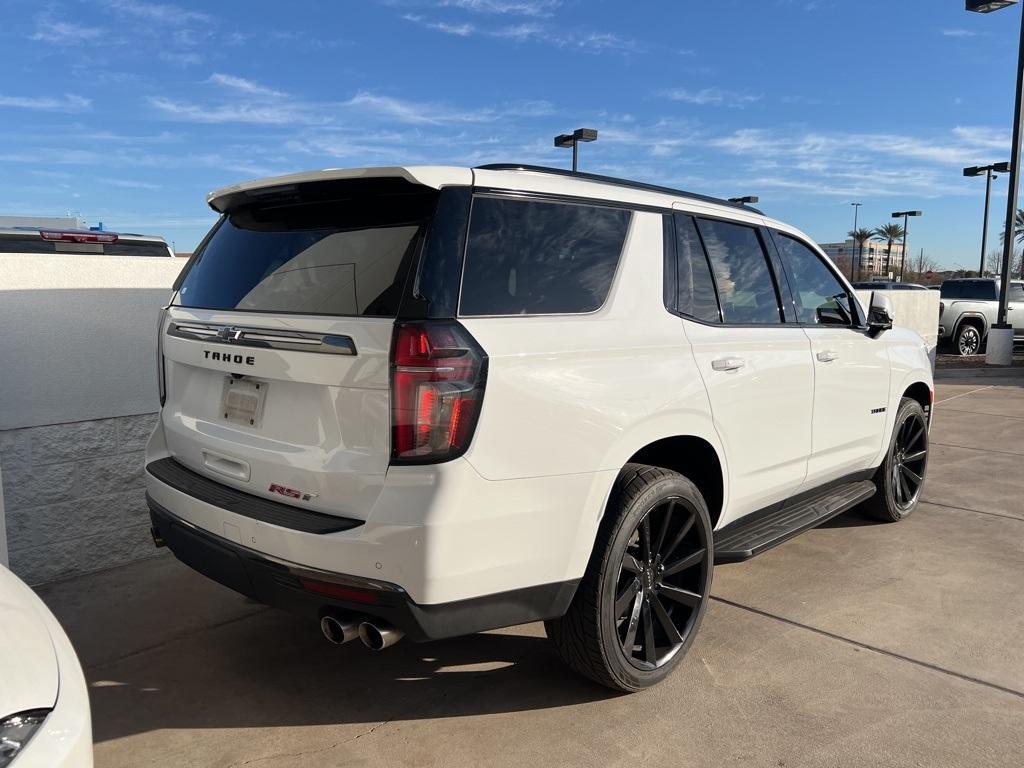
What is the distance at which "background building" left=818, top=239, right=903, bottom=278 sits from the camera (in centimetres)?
7738

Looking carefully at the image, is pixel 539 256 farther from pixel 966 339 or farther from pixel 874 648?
pixel 966 339

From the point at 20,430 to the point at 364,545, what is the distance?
2671 mm

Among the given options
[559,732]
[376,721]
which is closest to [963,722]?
A: [559,732]

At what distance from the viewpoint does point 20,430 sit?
4.06m

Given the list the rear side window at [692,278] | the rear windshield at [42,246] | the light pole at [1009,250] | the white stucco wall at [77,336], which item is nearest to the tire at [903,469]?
the rear side window at [692,278]

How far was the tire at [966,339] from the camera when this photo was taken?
1791cm

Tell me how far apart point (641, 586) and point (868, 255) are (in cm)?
9550

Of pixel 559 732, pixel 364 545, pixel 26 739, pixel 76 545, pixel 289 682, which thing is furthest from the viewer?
pixel 76 545

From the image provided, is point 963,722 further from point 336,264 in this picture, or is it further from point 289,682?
point 336,264

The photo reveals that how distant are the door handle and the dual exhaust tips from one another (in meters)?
1.67

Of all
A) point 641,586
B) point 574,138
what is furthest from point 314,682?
point 574,138

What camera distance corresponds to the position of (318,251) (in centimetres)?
274

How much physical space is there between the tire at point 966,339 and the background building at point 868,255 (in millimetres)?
57339

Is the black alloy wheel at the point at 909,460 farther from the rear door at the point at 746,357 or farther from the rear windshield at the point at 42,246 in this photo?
the rear windshield at the point at 42,246
